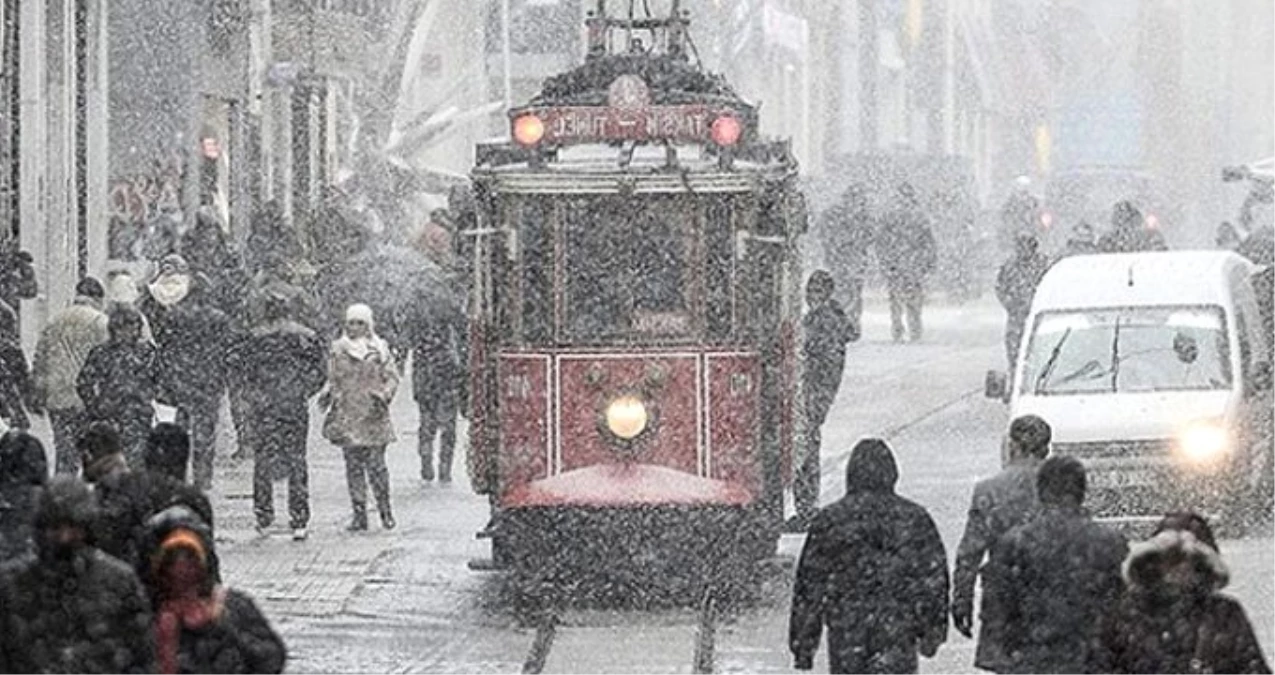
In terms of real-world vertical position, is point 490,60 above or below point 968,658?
above

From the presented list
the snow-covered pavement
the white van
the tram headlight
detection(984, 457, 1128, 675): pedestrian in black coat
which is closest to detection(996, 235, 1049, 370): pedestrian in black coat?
the snow-covered pavement

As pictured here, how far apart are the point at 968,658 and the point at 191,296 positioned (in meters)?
8.98

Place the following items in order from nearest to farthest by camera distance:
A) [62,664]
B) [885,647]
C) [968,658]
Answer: [62,664] → [885,647] → [968,658]

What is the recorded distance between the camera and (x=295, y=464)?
23.4m

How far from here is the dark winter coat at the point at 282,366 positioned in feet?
77.2

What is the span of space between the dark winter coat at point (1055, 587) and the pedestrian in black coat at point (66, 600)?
11.9ft

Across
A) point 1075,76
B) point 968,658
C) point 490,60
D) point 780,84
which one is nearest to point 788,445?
point 968,658

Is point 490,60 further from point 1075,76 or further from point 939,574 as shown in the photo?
point 939,574

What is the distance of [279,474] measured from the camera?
26.2 m

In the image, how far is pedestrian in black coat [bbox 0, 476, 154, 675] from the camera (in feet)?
35.9

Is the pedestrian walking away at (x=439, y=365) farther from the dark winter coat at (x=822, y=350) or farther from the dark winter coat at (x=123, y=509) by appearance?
the dark winter coat at (x=123, y=509)

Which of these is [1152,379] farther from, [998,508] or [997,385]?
[998,508]

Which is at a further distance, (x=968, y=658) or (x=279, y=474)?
(x=279, y=474)

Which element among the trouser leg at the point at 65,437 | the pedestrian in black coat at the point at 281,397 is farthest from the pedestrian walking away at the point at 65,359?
the pedestrian in black coat at the point at 281,397
